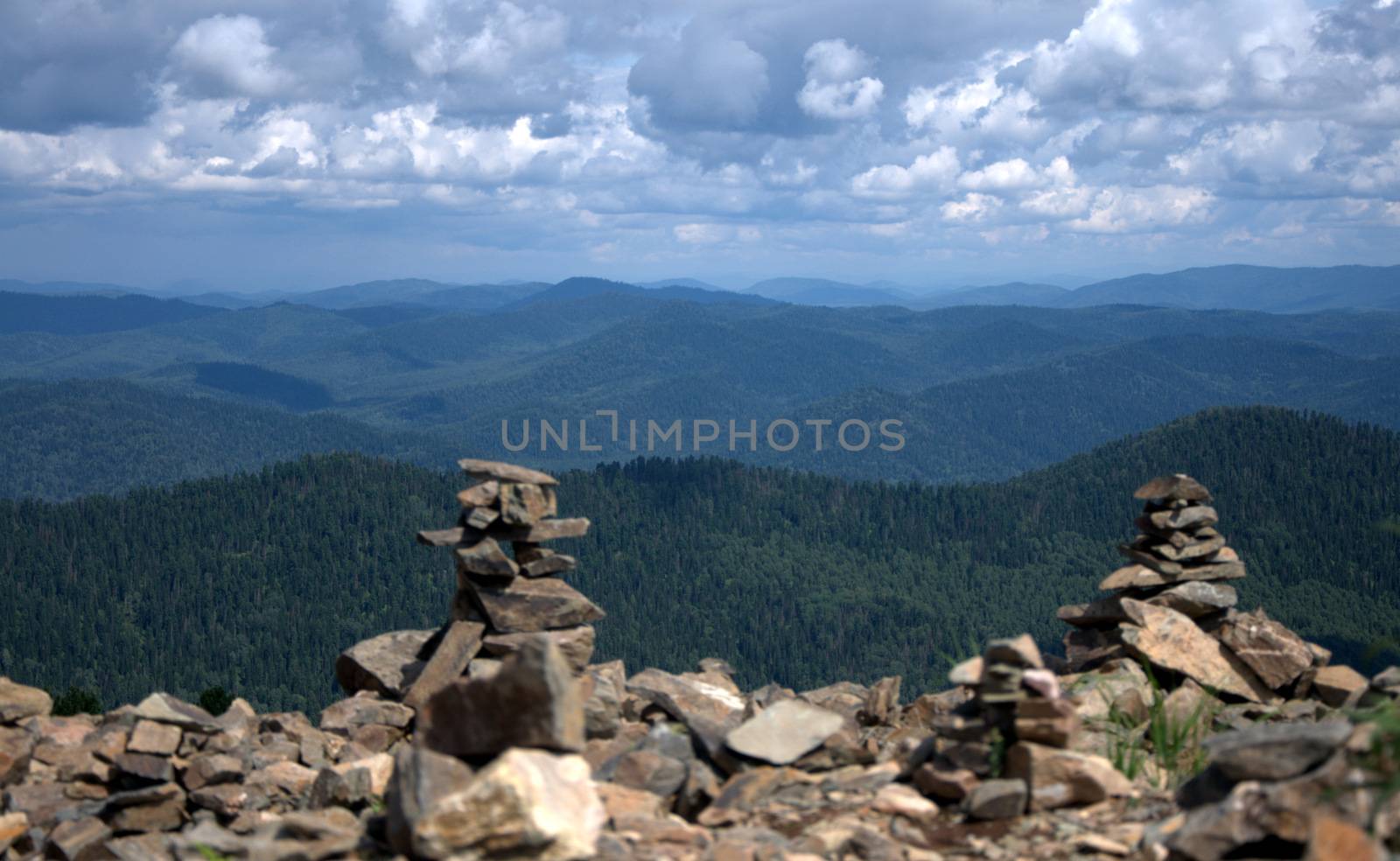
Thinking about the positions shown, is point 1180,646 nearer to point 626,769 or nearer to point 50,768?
point 626,769

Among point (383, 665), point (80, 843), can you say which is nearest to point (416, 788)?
point (80, 843)

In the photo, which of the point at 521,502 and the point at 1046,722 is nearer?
the point at 1046,722

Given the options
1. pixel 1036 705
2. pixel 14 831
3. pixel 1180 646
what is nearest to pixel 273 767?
pixel 14 831

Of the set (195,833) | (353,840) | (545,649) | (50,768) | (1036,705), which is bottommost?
(50,768)

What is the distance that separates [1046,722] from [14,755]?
2058 centimetres

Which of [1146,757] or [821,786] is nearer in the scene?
[821,786]

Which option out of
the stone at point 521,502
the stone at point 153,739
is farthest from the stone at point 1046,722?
the stone at point 153,739

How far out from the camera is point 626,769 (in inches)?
719

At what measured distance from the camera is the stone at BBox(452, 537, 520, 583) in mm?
27531

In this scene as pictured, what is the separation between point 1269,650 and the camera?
84.7 ft

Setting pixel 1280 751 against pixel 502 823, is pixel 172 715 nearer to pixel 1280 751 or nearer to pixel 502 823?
pixel 502 823

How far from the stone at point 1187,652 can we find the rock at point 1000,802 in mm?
10874

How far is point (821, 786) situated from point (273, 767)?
12.2m

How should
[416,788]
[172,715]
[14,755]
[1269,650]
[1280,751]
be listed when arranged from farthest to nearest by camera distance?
[1269,650] < [14,755] < [172,715] < [416,788] < [1280,751]
